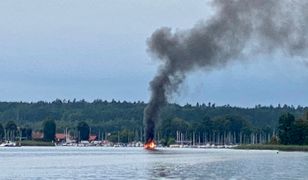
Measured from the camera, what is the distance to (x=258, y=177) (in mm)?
86250

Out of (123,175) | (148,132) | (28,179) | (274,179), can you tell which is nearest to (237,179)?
(274,179)

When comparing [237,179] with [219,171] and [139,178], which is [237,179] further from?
[219,171]

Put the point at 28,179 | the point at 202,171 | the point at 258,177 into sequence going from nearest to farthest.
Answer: the point at 28,179, the point at 258,177, the point at 202,171

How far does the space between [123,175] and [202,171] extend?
11167 millimetres

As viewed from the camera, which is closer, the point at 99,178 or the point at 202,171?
the point at 99,178

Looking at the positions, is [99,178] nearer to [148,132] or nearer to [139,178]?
[139,178]

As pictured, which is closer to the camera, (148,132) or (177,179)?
(177,179)

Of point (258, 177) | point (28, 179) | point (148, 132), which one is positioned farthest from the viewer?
point (148, 132)

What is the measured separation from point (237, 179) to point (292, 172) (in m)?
16.0

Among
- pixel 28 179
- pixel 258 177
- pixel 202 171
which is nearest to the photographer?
pixel 28 179

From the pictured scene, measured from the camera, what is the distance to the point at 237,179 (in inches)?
3238

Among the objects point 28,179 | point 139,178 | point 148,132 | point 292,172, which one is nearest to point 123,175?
point 139,178

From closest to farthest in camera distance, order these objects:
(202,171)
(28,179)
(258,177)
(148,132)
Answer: (28,179) < (258,177) < (202,171) < (148,132)

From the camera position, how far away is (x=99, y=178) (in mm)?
82312
